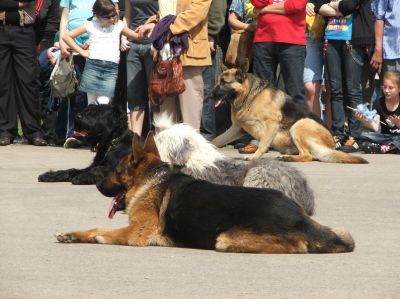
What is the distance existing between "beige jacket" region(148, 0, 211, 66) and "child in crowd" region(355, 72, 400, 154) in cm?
212

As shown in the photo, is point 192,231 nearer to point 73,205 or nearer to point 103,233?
point 103,233

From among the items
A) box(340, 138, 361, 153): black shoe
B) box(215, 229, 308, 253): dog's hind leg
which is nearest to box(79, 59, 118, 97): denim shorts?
box(340, 138, 361, 153): black shoe

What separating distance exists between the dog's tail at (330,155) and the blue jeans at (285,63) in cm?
72

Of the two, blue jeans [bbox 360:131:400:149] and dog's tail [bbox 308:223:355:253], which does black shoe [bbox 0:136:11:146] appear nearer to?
blue jeans [bbox 360:131:400:149]

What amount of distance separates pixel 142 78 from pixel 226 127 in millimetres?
1758

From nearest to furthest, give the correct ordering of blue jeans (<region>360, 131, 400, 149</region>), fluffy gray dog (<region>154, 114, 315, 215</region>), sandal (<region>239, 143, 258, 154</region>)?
fluffy gray dog (<region>154, 114, 315, 215</region>)
blue jeans (<region>360, 131, 400, 149</region>)
sandal (<region>239, 143, 258, 154</region>)

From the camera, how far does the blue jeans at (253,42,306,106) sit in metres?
13.6

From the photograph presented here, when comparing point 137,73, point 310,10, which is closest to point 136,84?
point 137,73

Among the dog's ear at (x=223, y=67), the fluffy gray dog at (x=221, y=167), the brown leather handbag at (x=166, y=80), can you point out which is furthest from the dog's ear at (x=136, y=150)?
the dog's ear at (x=223, y=67)

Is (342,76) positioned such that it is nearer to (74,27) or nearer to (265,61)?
(265,61)

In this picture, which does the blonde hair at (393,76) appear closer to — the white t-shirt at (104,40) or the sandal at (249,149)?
the sandal at (249,149)

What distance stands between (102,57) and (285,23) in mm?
2340

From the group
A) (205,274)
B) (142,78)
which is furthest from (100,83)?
(205,274)

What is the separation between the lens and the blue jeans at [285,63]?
13.6m
